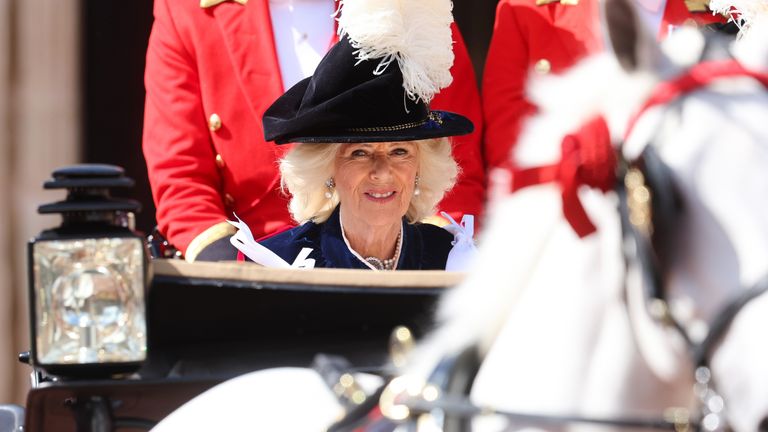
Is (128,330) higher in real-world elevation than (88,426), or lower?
higher

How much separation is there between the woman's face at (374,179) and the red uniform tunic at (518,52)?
506 millimetres

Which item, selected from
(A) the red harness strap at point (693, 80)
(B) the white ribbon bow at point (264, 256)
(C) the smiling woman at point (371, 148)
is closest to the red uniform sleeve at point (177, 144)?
(C) the smiling woman at point (371, 148)

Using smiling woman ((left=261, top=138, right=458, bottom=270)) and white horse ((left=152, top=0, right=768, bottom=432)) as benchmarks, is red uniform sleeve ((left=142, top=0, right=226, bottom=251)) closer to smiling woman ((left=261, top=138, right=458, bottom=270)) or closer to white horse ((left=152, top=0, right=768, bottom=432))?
smiling woman ((left=261, top=138, right=458, bottom=270))

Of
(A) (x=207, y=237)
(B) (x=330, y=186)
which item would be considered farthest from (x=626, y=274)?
(A) (x=207, y=237)

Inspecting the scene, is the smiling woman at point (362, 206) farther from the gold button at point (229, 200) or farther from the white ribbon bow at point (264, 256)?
the gold button at point (229, 200)

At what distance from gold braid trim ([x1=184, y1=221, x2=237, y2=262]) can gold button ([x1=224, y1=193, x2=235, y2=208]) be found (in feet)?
0.66

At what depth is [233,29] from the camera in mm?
2453

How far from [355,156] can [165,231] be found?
0.48 m

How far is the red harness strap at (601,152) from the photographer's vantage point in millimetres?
970

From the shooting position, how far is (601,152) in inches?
38.5

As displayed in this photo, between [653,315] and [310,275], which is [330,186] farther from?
[653,315]

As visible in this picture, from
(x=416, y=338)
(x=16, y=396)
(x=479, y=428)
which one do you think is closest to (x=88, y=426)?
(x=416, y=338)

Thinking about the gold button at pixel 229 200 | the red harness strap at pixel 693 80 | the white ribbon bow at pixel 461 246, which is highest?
the red harness strap at pixel 693 80

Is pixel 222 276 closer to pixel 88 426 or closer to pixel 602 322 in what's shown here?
pixel 88 426
